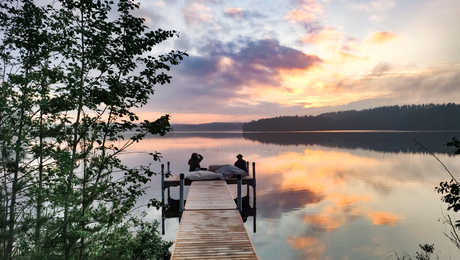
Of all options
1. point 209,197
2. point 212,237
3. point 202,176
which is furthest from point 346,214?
point 212,237

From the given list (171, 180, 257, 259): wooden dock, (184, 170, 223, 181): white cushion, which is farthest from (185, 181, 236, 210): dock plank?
(184, 170, 223, 181): white cushion

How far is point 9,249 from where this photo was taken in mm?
3625

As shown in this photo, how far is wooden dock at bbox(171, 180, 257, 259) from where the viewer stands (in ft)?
25.6

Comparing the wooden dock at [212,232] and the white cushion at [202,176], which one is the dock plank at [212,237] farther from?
the white cushion at [202,176]

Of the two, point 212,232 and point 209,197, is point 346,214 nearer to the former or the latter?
point 209,197

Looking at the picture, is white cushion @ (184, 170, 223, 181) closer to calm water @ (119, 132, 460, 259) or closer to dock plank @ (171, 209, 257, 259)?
calm water @ (119, 132, 460, 259)

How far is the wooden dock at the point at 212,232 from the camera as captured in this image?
25.6ft

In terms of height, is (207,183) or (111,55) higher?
(111,55)

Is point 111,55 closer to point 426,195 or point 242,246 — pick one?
point 242,246

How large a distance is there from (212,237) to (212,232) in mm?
462

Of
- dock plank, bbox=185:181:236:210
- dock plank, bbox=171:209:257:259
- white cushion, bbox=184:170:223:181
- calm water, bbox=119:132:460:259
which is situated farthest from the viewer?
white cushion, bbox=184:170:223:181

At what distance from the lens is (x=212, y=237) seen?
29.4ft

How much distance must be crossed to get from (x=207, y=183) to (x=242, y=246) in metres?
9.92

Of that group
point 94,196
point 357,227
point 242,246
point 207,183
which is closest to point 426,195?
point 357,227
